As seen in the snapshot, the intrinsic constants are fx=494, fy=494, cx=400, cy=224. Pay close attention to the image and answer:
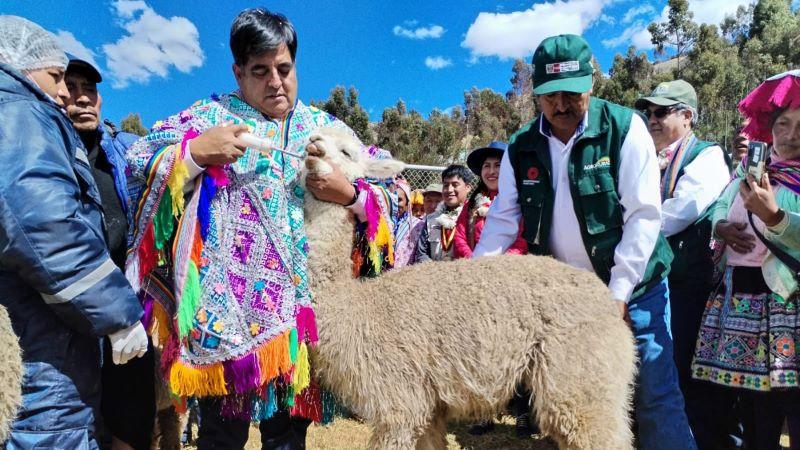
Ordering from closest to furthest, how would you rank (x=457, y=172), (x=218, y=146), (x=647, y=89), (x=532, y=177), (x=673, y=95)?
(x=218, y=146), (x=532, y=177), (x=673, y=95), (x=457, y=172), (x=647, y=89)

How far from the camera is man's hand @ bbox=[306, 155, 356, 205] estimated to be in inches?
83.4

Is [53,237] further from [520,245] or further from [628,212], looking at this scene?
[628,212]

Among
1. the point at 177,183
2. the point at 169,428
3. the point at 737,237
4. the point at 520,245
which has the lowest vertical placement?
the point at 169,428

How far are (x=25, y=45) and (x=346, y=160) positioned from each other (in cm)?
124

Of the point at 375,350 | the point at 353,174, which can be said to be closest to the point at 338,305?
the point at 375,350

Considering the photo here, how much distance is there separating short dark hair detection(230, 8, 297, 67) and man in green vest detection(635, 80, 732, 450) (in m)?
2.43

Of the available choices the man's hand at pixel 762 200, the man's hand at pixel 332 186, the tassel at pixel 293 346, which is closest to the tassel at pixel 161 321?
the tassel at pixel 293 346

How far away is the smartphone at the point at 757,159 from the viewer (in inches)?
89.4

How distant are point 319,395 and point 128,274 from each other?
3.15 feet

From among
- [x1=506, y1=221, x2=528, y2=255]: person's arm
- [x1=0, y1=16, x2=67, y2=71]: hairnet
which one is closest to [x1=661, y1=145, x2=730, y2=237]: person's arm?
[x1=506, y1=221, x2=528, y2=255]: person's arm

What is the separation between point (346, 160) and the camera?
2309mm

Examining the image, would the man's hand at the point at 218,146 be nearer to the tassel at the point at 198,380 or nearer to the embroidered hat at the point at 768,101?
the tassel at the point at 198,380

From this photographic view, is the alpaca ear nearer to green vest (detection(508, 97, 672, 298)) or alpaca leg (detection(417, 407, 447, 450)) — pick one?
green vest (detection(508, 97, 672, 298))

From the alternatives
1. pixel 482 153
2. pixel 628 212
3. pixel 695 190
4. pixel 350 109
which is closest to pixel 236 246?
pixel 628 212
